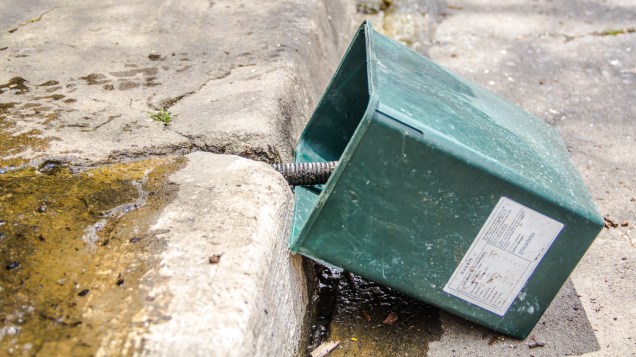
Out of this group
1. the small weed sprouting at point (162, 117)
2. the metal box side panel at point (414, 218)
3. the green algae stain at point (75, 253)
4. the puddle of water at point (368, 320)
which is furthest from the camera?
the small weed sprouting at point (162, 117)

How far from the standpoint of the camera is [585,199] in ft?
4.35

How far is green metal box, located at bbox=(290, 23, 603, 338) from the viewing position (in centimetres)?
117

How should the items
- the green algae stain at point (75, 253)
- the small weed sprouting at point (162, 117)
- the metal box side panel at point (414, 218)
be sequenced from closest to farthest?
the green algae stain at point (75, 253) → the metal box side panel at point (414, 218) → the small weed sprouting at point (162, 117)

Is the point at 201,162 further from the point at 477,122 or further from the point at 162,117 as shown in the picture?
the point at 477,122

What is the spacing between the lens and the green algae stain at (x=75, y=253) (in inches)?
38.3

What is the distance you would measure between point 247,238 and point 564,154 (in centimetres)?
97

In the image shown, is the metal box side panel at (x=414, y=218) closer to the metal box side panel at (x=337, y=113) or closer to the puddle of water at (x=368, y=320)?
the puddle of water at (x=368, y=320)

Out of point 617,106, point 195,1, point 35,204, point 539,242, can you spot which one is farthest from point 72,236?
point 617,106

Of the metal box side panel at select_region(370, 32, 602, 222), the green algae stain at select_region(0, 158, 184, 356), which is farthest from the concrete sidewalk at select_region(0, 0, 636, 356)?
the metal box side panel at select_region(370, 32, 602, 222)

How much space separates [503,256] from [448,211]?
18cm

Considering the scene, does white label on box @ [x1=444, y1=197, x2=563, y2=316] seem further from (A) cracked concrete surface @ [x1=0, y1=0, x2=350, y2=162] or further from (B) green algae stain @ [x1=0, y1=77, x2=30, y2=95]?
(B) green algae stain @ [x1=0, y1=77, x2=30, y2=95]

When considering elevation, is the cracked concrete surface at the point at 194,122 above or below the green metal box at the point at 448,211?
below

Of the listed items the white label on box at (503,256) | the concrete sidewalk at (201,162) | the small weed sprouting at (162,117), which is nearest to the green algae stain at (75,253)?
the concrete sidewalk at (201,162)

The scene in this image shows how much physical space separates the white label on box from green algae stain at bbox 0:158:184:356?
68 cm
